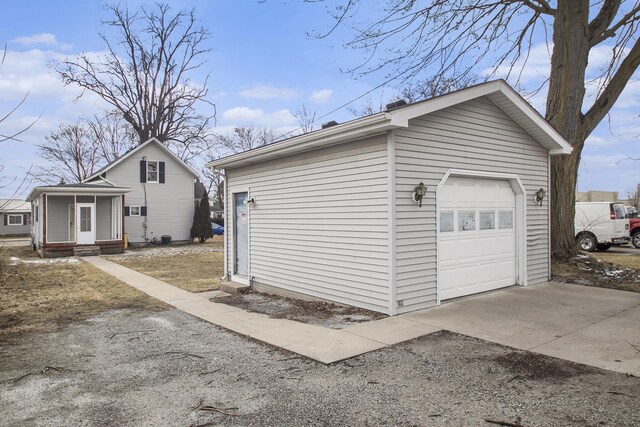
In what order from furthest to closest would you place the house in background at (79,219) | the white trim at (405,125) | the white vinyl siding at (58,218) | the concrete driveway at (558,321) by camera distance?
the white vinyl siding at (58,218)
the house in background at (79,219)
the white trim at (405,125)
the concrete driveway at (558,321)

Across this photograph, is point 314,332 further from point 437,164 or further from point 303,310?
point 437,164

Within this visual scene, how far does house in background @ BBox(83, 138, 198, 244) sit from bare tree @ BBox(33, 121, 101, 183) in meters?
17.8

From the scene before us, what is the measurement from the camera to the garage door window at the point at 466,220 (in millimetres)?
7418

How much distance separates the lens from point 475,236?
7699mm

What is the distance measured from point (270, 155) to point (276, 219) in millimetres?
1327

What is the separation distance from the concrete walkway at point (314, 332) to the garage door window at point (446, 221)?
188 centimetres

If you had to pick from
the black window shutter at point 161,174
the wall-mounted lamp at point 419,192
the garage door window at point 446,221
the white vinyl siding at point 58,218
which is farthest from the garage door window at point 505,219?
the black window shutter at point 161,174

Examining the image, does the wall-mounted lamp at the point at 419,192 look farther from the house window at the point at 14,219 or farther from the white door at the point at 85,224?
the house window at the point at 14,219

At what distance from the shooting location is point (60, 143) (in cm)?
3881

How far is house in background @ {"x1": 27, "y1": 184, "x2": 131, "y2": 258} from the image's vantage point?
18.9m

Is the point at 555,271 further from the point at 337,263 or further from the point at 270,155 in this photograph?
the point at 270,155

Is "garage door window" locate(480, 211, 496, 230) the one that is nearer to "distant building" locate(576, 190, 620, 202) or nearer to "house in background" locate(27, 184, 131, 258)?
"house in background" locate(27, 184, 131, 258)

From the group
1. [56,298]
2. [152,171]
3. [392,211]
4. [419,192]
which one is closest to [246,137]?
[152,171]

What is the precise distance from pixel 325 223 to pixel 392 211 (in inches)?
63.0
